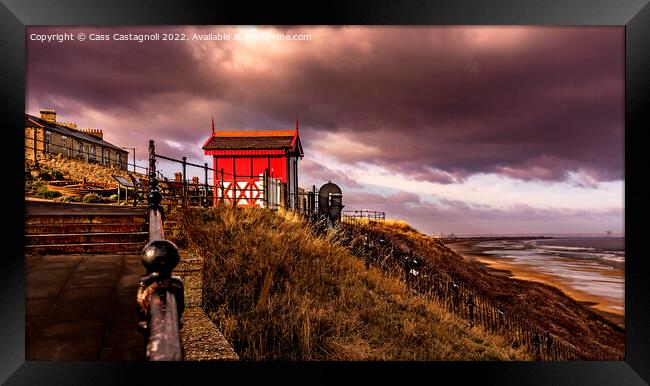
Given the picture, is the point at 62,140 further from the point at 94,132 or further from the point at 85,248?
the point at 85,248

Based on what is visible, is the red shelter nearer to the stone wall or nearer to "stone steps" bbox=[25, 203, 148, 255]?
the stone wall

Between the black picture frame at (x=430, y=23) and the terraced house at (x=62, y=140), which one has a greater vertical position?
the terraced house at (x=62, y=140)

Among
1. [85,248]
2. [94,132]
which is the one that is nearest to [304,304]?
[85,248]

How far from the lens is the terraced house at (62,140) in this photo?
18408 millimetres

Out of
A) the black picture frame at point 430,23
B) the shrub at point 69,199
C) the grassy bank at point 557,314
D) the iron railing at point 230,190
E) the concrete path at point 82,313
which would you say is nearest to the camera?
the concrete path at point 82,313

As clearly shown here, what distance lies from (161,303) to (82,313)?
99.9 inches

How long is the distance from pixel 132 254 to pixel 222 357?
11.2 feet

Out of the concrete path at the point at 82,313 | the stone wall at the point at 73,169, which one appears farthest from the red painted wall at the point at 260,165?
the concrete path at the point at 82,313

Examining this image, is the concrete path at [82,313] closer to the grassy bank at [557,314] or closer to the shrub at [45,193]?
the grassy bank at [557,314]

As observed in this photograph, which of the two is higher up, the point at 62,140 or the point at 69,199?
the point at 62,140

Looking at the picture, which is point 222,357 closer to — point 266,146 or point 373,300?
point 373,300

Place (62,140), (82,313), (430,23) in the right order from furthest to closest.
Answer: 1. (62,140)
2. (430,23)
3. (82,313)

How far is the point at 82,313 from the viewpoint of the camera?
3094 mm
